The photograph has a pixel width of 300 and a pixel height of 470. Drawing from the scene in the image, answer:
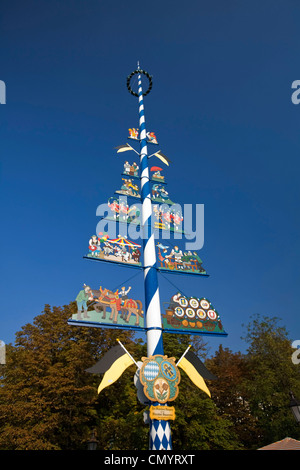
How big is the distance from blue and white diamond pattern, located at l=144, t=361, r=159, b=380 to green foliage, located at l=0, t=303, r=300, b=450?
904cm

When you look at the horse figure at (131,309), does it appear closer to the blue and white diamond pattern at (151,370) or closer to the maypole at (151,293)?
the maypole at (151,293)

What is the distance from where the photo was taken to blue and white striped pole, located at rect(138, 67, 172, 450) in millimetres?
7473

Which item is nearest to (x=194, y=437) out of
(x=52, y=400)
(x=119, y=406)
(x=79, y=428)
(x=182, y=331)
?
(x=119, y=406)

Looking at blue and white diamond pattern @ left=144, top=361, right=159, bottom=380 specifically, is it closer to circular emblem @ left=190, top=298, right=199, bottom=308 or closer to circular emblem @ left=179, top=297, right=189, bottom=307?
circular emblem @ left=179, top=297, right=189, bottom=307

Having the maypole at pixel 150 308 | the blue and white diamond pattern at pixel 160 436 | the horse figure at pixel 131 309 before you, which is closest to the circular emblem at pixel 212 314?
the maypole at pixel 150 308

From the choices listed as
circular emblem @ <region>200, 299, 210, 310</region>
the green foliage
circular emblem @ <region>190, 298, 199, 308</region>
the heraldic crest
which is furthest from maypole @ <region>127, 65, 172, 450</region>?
the green foliage

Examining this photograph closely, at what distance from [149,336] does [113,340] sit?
42.0ft

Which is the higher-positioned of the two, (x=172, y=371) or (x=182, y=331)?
(x=182, y=331)

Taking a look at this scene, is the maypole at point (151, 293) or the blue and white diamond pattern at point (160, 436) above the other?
the maypole at point (151, 293)

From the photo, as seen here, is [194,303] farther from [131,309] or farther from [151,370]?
[151,370]

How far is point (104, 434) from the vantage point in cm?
1711

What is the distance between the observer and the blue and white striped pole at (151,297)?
24.5ft

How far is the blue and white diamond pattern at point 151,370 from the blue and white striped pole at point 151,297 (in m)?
0.62
